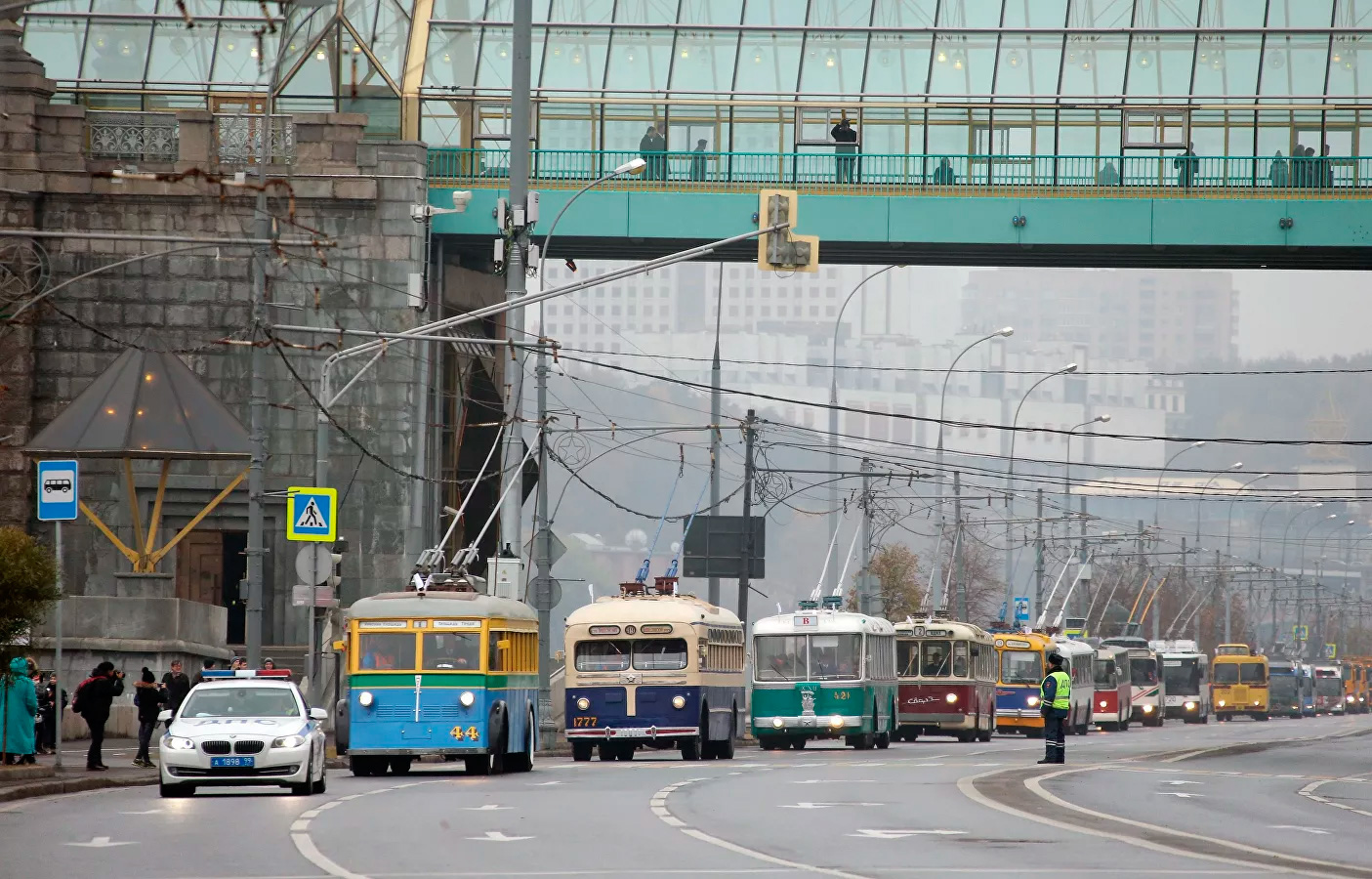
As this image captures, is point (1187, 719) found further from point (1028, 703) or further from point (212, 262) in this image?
point (212, 262)

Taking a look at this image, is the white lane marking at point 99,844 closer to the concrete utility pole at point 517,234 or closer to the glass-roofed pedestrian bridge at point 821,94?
the concrete utility pole at point 517,234

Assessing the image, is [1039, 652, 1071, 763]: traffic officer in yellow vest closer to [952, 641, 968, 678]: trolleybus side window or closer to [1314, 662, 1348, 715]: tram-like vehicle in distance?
[952, 641, 968, 678]: trolleybus side window

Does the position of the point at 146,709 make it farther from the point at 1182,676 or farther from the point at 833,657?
the point at 1182,676

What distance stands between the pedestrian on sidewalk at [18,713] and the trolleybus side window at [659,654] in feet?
36.0

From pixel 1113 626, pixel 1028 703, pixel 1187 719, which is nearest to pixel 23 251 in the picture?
pixel 1028 703

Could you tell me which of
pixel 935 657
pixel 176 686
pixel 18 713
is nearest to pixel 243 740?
pixel 18 713

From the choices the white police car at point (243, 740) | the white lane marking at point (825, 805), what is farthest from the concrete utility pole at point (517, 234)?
the white lane marking at point (825, 805)

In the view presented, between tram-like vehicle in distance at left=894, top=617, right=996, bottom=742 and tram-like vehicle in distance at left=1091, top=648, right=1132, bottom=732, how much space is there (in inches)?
561

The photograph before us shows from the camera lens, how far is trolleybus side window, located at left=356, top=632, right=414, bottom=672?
2728cm

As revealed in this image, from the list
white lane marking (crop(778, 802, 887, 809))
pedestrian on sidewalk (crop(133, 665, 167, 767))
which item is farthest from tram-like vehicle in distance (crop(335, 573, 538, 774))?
white lane marking (crop(778, 802, 887, 809))

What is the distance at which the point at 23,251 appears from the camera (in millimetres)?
44156

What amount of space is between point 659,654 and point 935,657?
15.6 metres

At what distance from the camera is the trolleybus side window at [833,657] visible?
41438 millimetres

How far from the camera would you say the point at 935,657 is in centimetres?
4853
